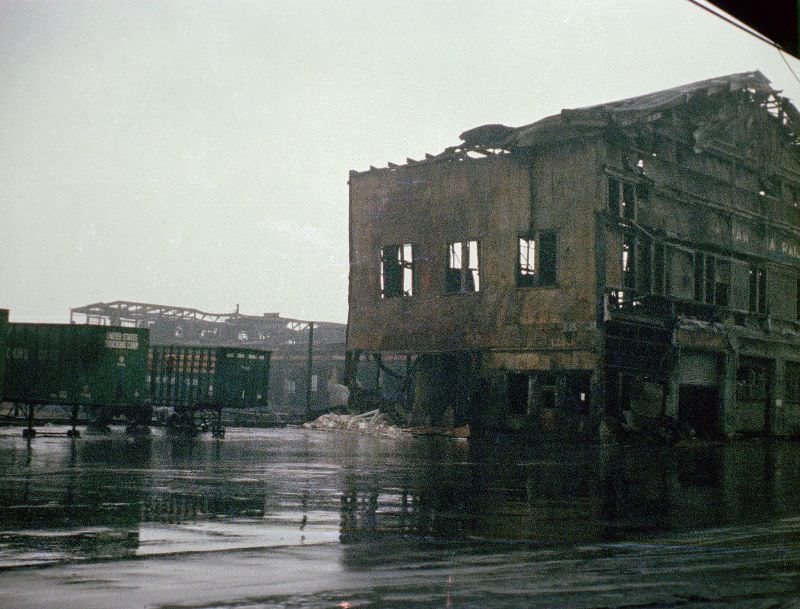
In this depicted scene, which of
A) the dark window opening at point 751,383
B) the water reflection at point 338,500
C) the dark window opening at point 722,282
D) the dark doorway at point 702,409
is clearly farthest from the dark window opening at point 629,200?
the water reflection at point 338,500

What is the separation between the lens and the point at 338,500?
33.2 ft

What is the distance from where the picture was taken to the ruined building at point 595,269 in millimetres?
30484

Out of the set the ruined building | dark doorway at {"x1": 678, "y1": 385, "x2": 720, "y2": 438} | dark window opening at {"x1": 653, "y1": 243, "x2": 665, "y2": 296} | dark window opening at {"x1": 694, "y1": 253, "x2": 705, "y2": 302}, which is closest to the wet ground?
the ruined building

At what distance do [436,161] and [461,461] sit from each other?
60.3 feet

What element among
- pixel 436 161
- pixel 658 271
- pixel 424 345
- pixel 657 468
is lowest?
pixel 657 468

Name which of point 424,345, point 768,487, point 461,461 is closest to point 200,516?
point 768,487

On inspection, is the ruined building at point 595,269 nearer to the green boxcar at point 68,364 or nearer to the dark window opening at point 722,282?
the dark window opening at point 722,282

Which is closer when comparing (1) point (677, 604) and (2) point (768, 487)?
(1) point (677, 604)

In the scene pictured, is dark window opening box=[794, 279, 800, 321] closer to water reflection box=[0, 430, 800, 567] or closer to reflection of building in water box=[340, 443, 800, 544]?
water reflection box=[0, 430, 800, 567]

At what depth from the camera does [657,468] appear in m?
17.6

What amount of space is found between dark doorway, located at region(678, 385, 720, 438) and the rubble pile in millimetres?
11012

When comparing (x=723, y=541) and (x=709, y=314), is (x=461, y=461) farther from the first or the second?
(x=709, y=314)

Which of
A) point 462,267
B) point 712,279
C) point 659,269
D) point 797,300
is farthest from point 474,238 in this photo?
point 797,300

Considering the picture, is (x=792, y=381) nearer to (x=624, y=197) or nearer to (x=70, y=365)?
(x=624, y=197)
